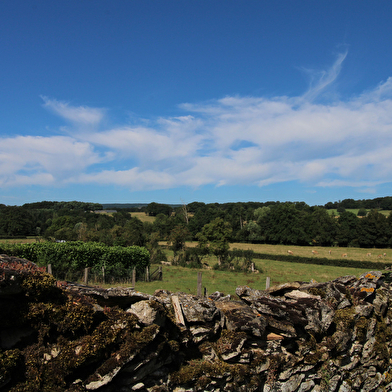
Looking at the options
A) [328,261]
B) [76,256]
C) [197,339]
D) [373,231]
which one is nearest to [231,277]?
[76,256]

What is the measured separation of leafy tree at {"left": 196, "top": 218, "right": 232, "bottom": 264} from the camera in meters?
35.6

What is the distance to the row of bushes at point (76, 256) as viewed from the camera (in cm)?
1847

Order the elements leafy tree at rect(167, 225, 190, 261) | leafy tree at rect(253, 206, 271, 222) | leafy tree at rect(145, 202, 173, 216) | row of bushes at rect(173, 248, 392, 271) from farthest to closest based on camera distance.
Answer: leafy tree at rect(145, 202, 173, 216) → leafy tree at rect(253, 206, 271, 222) → leafy tree at rect(167, 225, 190, 261) → row of bushes at rect(173, 248, 392, 271)

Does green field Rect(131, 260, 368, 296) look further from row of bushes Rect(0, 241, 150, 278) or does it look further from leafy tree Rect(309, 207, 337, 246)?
leafy tree Rect(309, 207, 337, 246)

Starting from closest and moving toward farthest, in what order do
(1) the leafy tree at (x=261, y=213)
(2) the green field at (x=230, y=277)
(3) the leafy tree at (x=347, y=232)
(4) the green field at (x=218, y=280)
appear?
1. (4) the green field at (x=218, y=280)
2. (2) the green field at (x=230, y=277)
3. (3) the leafy tree at (x=347, y=232)
4. (1) the leafy tree at (x=261, y=213)

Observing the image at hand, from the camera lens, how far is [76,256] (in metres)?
19.5

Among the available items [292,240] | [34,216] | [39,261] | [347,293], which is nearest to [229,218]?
[292,240]

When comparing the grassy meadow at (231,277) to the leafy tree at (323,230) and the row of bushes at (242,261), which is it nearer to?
the row of bushes at (242,261)

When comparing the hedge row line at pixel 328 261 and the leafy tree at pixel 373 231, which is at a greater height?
the leafy tree at pixel 373 231

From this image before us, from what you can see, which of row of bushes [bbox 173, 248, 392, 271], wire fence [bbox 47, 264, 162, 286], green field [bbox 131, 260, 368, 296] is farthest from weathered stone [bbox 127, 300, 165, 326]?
row of bushes [bbox 173, 248, 392, 271]

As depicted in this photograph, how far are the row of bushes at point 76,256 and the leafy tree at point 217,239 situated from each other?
14111mm

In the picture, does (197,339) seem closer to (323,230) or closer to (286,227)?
(286,227)

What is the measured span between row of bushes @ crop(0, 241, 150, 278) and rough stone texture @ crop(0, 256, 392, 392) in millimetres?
14987

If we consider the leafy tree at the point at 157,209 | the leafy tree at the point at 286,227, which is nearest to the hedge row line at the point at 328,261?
the leafy tree at the point at 286,227
